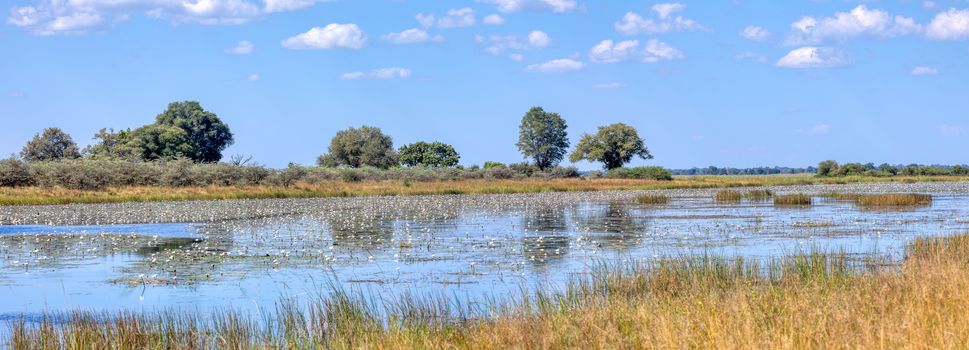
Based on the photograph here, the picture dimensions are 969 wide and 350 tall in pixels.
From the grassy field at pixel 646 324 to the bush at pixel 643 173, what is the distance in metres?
89.5

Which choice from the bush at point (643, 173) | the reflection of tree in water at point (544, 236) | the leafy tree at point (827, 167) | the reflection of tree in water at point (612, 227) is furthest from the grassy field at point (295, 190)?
the leafy tree at point (827, 167)

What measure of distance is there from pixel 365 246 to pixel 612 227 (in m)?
9.69

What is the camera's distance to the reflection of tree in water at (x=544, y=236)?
22869 millimetres

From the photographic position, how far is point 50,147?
93062 millimetres

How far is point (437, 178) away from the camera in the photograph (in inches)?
3521

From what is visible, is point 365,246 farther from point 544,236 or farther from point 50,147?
point 50,147

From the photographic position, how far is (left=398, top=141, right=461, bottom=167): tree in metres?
123

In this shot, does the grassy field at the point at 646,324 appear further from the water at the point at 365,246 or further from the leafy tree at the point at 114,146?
the leafy tree at the point at 114,146

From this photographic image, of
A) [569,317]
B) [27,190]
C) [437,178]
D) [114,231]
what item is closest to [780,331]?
[569,317]

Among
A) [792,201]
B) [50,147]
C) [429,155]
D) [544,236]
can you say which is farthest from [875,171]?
[544,236]

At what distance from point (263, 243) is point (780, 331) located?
20.2 metres

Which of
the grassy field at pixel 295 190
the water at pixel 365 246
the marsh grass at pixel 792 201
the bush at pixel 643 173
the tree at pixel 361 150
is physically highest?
the tree at pixel 361 150

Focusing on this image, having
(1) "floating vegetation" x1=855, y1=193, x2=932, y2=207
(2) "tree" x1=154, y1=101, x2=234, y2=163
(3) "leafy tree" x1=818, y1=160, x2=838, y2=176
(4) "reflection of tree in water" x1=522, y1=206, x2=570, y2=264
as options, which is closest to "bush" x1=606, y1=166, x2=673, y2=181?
(3) "leafy tree" x1=818, y1=160, x2=838, y2=176

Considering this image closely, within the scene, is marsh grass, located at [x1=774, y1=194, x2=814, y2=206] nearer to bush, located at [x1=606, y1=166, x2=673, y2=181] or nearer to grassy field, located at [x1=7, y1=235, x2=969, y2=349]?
grassy field, located at [x1=7, y1=235, x2=969, y2=349]
